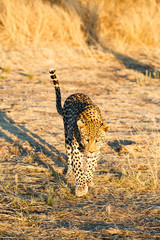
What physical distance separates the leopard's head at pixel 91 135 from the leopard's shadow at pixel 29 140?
78cm

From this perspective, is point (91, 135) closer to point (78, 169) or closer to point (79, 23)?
point (78, 169)

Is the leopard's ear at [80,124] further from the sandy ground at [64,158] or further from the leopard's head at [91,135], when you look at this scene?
the sandy ground at [64,158]

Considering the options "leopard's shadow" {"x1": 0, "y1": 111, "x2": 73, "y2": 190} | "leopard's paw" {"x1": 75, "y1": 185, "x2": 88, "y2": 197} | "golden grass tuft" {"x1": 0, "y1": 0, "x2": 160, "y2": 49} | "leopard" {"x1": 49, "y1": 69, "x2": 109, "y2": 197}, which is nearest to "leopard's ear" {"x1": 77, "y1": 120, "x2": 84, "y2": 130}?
"leopard" {"x1": 49, "y1": 69, "x2": 109, "y2": 197}

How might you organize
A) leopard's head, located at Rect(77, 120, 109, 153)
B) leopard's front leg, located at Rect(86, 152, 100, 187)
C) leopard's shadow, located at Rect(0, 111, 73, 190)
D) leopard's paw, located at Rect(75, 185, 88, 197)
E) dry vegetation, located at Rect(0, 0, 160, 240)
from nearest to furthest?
dry vegetation, located at Rect(0, 0, 160, 240)
leopard's head, located at Rect(77, 120, 109, 153)
leopard's paw, located at Rect(75, 185, 88, 197)
leopard's front leg, located at Rect(86, 152, 100, 187)
leopard's shadow, located at Rect(0, 111, 73, 190)

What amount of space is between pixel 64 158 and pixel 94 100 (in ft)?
12.0

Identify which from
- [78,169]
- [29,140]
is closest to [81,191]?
[78,169]

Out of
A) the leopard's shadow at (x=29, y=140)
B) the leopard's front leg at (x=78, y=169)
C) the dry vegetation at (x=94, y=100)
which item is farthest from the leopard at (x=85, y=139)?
the leopard's shadow at (x=29, y=140)

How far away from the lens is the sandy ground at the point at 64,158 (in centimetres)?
367

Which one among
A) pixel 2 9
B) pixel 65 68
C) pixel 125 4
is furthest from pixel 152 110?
pixel 125 4

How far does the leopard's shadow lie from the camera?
5.46 meters

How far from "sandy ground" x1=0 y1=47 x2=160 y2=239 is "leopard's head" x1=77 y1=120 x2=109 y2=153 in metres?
0.62

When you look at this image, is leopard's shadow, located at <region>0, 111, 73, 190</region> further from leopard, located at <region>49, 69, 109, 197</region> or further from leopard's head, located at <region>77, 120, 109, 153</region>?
leopard's head, located at <region>77, 120, 109, 153</region>

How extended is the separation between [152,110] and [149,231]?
5.16 metres

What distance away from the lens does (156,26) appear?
14.7 metres
